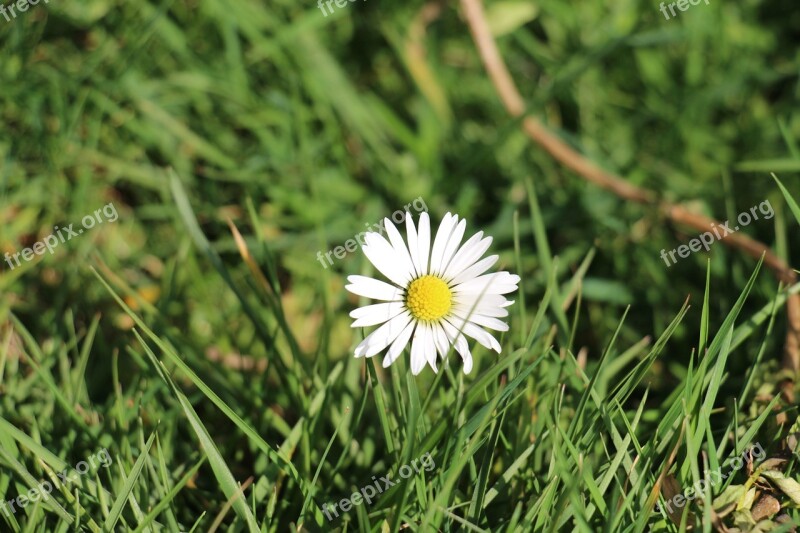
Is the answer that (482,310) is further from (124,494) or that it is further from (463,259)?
(124,494)

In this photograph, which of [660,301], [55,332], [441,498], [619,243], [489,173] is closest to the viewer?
[441,498]

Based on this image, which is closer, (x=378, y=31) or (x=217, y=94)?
(x=217, y=94)

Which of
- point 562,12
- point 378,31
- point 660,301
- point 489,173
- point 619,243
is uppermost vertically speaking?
point 378,31

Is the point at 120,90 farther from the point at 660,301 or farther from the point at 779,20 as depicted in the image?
the point at 779,20

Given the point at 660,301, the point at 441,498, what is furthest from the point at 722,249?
the point at 441,498

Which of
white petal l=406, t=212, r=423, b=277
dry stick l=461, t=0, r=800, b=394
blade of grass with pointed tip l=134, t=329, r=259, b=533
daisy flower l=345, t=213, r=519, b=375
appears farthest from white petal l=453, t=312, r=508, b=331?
dry stick l=461, t=0, r=800, b=394

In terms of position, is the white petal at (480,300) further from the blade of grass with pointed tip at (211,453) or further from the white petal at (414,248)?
the blade of grass with pointed tip at (211,453)

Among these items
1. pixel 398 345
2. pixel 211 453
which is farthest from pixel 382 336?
pixel 211 453

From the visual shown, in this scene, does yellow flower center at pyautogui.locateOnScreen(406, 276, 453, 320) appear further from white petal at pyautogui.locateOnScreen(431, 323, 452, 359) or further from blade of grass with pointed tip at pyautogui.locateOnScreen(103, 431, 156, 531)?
blade of grass with pointed tip at pyautogui.locateOnScreen(103, 431, 156, 531)
